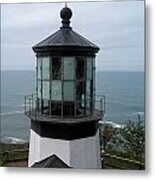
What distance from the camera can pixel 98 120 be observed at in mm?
2492

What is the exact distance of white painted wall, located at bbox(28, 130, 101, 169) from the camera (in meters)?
2.52

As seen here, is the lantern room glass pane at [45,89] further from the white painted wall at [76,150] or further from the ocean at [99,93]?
the white painted wall at [76,150]

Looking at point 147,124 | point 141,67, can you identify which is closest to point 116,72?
point 141,67

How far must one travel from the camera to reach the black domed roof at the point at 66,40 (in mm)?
2486

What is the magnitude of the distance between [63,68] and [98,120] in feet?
1.04

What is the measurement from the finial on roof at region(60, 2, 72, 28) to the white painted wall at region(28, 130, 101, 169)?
0.58 metres

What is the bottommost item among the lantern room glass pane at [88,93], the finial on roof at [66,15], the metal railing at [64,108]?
the metal railing at [64,108]

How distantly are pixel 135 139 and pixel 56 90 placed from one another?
0.47 metres

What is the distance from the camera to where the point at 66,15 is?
2.50 meters

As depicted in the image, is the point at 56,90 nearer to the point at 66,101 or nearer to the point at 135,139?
the point at 66,101

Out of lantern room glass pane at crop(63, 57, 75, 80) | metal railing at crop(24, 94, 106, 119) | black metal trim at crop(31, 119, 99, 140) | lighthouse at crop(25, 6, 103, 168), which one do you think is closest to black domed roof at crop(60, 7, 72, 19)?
lighthouse at crop(25, 6, 103, 168)

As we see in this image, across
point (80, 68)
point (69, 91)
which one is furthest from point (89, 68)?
point (69, 91)

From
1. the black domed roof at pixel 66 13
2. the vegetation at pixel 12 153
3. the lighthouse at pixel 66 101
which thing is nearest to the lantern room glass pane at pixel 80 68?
the lighthouse at pixel 66 101

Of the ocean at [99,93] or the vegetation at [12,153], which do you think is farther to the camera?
the vegetation at [12,153]
